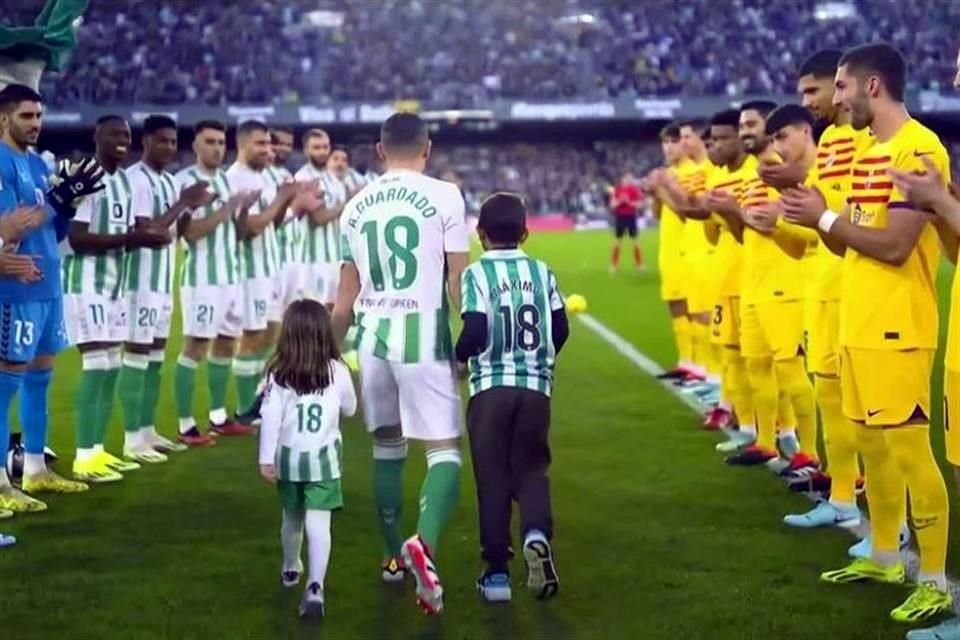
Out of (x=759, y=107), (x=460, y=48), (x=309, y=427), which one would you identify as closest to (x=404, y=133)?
(x=309, y=427)

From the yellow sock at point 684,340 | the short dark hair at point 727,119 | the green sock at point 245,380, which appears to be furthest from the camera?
the yellow sock at point 684,340

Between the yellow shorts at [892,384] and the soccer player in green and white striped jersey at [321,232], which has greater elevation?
the soccer player in green and white striped jersey at [321,232]

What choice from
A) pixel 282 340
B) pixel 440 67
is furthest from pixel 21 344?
pixel 440 67

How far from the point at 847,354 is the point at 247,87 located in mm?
38901

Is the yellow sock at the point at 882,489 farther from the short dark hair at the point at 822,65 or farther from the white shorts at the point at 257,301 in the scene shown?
the white shorts at the point at 257,301

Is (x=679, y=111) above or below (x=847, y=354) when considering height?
above

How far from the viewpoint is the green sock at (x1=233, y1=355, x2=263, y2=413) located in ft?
33.4

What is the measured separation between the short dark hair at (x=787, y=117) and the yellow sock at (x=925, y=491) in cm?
236

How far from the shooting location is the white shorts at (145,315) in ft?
28.0

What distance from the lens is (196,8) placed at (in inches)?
1774

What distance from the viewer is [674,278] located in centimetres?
1216

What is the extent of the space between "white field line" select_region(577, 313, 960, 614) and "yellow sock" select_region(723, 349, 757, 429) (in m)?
1.15

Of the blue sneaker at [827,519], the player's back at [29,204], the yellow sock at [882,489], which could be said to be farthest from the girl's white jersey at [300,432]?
the blue sneaker at [827,519]

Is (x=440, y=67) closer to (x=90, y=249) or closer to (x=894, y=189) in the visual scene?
(x=90, y=249)
